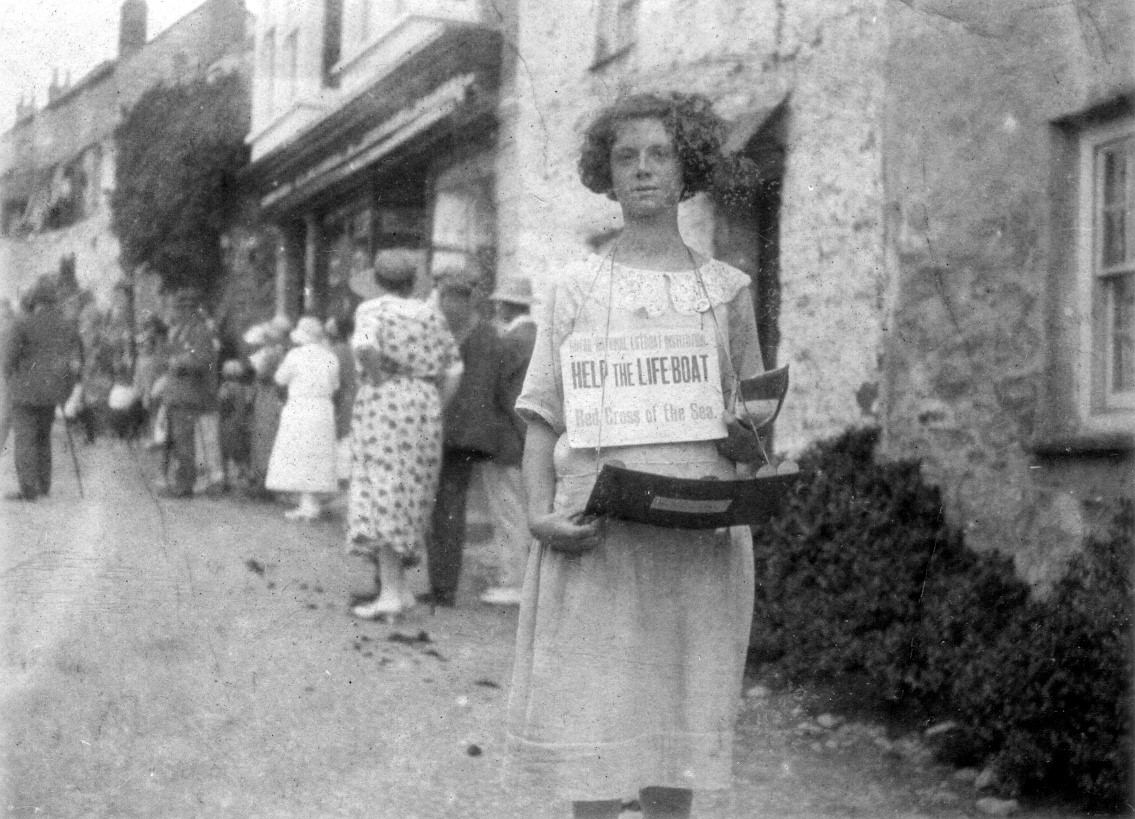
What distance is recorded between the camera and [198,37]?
17.7ft

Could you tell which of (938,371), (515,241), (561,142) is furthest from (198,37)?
(938,371)

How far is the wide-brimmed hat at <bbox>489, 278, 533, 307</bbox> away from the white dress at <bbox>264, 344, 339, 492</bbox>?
137 centimetres

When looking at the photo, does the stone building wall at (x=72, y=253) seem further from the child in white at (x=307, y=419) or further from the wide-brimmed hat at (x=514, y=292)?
the child in white at (x=307, y=419)

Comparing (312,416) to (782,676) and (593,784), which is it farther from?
(593,784)

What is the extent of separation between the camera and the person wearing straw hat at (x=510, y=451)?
22.0 ft

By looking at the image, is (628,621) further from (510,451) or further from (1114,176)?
(510,451)

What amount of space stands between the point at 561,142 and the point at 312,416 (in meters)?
2.21

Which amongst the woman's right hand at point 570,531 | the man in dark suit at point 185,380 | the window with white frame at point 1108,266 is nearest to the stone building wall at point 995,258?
the window with white frame at point 1108,266

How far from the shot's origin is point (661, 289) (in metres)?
3.02

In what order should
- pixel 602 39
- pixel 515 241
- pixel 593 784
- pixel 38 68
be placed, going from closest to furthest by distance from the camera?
1. pixel 593 784
2. pixel 38 68
3. pixel 602 39
4. pixel 515 241

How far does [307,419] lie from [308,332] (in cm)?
67

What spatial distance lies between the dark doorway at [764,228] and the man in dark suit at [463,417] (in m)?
1.21

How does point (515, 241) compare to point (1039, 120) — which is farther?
point (515, 241)

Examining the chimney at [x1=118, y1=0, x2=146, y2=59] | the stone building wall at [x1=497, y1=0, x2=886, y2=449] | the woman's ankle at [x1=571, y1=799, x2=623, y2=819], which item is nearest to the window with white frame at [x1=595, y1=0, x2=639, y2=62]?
the stone building wall at [x1=497, y1=0, x2=886, y2=449]
